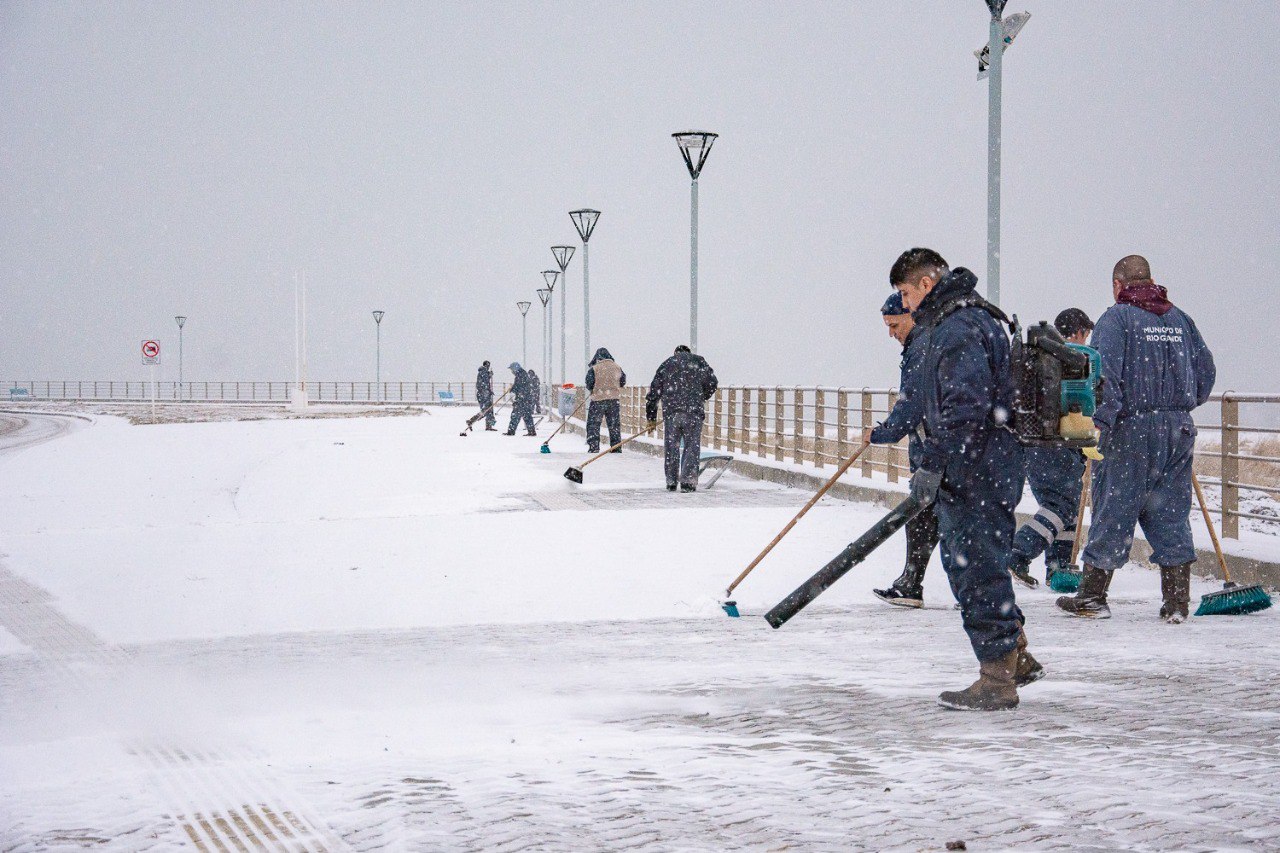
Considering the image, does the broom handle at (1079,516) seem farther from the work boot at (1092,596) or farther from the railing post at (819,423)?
the railing post at (819,423)

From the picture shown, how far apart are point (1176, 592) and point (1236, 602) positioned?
0.41 metres

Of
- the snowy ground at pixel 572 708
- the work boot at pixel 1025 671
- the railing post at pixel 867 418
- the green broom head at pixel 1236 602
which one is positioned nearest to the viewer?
the snowy ground at pixel 572 708

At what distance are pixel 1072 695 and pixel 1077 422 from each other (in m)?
1.07

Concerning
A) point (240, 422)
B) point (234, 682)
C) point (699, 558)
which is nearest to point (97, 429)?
point (240, 422)

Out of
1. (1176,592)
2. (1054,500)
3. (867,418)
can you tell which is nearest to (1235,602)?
(1176,592)

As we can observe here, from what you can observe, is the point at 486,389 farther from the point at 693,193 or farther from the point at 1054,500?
the point at 1054,500

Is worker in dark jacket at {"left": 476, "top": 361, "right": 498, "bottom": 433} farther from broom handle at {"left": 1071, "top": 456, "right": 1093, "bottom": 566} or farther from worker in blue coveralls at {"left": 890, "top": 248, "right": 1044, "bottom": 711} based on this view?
worker in blue coveralls at {"left": 890, "top": 248, "right": 1044, "bottom": 711}

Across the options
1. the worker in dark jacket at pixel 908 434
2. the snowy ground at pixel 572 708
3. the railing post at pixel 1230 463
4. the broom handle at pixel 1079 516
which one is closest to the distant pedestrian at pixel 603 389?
the snowy ground at pixel 572 708

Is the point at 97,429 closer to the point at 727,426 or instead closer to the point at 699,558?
the point at 727,426

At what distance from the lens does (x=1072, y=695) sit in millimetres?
5457

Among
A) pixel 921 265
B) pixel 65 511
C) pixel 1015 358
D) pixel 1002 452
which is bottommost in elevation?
pixel 65 511

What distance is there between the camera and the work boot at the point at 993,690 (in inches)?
202

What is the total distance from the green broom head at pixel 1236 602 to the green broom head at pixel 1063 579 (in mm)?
864

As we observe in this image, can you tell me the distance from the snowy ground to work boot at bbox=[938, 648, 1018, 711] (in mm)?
119
